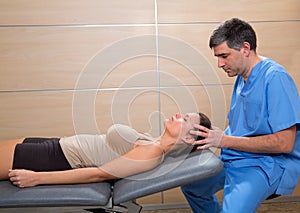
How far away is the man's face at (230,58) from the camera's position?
184cm

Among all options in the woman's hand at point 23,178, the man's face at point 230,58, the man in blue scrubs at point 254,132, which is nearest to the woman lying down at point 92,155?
the woman's hand at point 23,178

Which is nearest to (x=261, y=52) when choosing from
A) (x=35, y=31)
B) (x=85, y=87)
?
(x=85, y=87)

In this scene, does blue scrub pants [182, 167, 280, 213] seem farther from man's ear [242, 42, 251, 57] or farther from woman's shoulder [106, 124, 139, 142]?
man's ear [242, 42, 251, 57]

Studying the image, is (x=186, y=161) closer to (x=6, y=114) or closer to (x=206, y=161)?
(x=206, y=161)

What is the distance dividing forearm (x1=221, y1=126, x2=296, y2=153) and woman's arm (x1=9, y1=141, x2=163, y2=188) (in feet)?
1.09

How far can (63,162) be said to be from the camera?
1.91 metres

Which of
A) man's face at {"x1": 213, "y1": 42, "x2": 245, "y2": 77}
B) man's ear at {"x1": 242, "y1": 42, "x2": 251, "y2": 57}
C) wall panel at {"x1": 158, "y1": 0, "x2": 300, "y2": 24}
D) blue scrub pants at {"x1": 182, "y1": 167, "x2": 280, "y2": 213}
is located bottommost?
blue scrub pants at {"x1": 182, "y1": 167, "x2": 280, "y2": 213}

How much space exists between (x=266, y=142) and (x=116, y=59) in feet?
3.96

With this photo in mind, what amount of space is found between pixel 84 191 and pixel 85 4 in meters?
1.32

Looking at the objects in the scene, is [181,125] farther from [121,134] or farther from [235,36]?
[235,36]

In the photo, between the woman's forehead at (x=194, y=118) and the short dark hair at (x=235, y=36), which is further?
the woman's forehead at (x=194, y=118)

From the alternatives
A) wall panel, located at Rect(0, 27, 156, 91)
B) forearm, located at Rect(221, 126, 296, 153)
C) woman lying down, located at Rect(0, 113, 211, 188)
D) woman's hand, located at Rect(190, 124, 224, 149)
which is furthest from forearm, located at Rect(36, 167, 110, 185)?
wall panel, located at Rect(0, 27, 156, 91)

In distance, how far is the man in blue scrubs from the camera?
1.73 metres

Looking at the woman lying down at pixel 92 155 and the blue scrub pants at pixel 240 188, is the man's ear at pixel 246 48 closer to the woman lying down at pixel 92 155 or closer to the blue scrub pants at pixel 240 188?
the woman lying down at pixel 92 155
